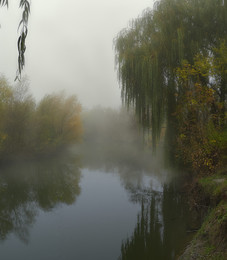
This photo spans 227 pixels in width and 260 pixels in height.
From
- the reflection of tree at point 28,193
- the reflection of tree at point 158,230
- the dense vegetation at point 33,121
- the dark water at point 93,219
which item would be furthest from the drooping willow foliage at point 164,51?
the dense vegetation at point 33,121

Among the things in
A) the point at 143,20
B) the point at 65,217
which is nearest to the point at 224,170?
the point at 65,217

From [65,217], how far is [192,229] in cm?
383

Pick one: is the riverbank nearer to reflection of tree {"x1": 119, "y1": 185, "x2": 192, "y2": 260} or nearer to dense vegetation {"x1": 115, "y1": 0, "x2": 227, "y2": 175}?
reflection of tree {"x1": 119, "y1": 185, "x2": 192, "y2": 260}

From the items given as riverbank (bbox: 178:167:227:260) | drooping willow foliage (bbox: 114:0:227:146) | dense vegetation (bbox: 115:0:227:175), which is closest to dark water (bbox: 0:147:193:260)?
riverbank (bbox: 178:167:227:260)

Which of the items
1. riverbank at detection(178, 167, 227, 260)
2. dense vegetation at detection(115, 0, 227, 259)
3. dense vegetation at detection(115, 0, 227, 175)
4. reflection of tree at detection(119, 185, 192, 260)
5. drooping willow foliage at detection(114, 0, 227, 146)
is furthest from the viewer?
drooping willow foliage at detection(114, 0, 227, 146)

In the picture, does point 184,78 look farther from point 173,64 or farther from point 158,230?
point 158,230

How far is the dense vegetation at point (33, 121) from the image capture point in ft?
53.9

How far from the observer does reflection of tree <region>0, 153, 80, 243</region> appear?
697 centimetres

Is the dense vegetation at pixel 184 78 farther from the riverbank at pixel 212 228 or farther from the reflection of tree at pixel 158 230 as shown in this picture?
the reflection of tree at pixel 158 230

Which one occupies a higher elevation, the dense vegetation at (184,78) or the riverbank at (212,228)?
the dense vegetation at (184,78)

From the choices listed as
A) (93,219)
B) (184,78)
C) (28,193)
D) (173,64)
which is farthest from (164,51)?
(28,193)

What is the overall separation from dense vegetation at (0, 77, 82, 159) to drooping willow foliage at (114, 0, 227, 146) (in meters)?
10.3

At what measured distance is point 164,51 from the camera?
8.97 meters

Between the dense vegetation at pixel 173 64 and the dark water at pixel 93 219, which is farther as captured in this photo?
the dense vegetation at pixel 173 64
